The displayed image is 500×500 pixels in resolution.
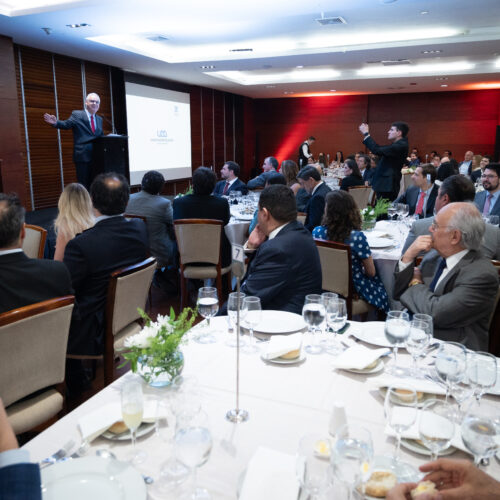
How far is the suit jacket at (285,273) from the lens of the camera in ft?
7.48

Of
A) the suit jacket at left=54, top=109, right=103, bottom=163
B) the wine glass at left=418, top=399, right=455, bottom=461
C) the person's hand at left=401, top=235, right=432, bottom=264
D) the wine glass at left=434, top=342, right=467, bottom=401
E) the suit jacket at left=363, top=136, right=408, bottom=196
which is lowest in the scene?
the wine glass at left=418, top=399, right=455, bottom=461

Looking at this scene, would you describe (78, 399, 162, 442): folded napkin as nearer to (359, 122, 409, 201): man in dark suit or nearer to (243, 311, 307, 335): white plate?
(243, 311, 307, 335): white plate

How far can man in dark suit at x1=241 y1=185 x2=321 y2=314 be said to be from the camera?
7.48 feet

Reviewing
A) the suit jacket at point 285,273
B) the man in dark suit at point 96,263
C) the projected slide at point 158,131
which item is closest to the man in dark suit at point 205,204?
the man in dark suit at point 96,263

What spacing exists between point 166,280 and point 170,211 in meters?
0.91

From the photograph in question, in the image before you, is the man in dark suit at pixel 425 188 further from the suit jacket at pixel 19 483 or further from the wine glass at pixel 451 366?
the suit jacket at pixel 19 483

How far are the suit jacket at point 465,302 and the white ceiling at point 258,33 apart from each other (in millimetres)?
4207

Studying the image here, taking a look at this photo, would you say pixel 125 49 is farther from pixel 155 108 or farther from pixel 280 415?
pixel 280 415

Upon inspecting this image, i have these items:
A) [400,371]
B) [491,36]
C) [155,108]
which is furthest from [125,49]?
[400,371]

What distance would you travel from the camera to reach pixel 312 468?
896 millimetres

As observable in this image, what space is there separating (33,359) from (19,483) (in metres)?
1.03

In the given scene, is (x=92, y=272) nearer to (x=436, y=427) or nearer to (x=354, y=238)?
(x=354, y=238)

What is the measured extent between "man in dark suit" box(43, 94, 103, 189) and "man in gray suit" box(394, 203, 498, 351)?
5861 mm

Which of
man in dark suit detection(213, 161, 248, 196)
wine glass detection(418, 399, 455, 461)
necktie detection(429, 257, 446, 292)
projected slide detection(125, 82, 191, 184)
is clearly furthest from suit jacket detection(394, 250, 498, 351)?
projected slide detection(125, 82, 191, 184)
